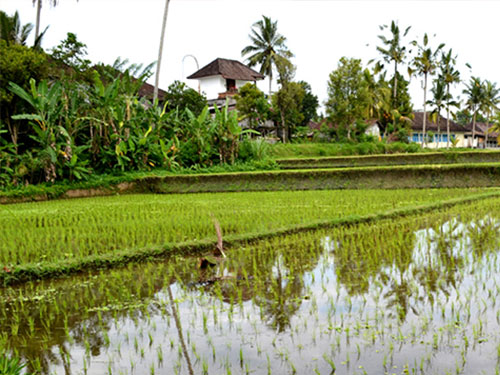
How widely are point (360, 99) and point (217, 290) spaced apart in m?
24.0

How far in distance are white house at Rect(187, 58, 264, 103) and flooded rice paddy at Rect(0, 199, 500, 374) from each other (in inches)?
1094

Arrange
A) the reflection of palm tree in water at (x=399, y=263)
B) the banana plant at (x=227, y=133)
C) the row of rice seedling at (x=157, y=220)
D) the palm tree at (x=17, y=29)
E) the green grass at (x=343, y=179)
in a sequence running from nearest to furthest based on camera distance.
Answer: the reflection of palm tree in water at (x=399, y=263)
the row of rice seedling at (x=157, y=220)
the green grass at (x=343, y=179)
the banana plant at (x=227, y=133)
the palm tree at (x=17, y=29)

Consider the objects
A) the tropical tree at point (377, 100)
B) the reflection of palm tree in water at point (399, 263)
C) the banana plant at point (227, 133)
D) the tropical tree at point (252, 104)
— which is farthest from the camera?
the tropical tree at point (377, 100)

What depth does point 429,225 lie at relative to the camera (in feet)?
17.6

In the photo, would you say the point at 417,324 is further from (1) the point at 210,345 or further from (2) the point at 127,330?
(2) the point at 127,330

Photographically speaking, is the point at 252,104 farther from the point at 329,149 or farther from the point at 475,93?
the point at 475,93

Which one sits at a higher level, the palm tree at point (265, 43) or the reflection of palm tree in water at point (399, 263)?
the palm tree at point (265, 43)

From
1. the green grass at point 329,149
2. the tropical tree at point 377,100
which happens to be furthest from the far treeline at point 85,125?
the tropical tree at point 377,100

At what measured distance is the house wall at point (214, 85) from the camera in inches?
1248

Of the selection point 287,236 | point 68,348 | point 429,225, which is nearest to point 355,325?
point 68,348

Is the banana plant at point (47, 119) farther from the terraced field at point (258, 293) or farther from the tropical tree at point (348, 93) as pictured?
the tropical tree at point (348, 93)

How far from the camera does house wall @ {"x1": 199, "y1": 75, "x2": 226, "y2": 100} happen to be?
3169 centimetres

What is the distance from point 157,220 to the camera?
605 cm

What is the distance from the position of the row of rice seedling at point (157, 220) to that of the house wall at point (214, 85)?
24.0 m
